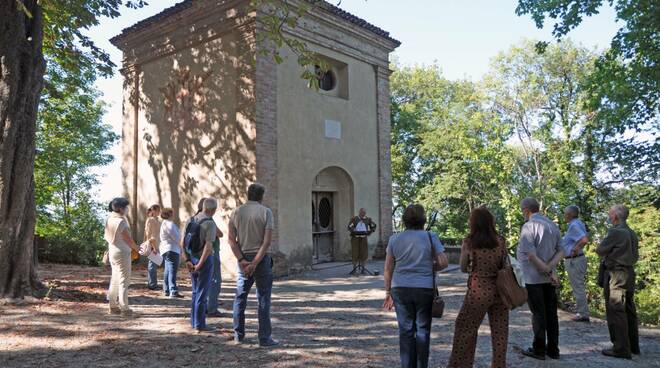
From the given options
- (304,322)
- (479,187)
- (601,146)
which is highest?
(601,146)

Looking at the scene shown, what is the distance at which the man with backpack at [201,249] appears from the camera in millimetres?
5918

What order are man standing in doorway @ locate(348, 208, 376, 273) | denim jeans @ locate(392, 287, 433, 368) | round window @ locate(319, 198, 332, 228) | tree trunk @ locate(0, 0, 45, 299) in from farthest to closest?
round window @ locate(319, 198, 332, 228) < man standing in doorway @ locate(348, 208, 376, 273) < tree trunk @ locate(0, 0, 45, 299) < denim jeans @ locate(392, 287, 433, 368)

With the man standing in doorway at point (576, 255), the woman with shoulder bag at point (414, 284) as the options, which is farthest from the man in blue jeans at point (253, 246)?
the man standing in doorway at point (576, 255)

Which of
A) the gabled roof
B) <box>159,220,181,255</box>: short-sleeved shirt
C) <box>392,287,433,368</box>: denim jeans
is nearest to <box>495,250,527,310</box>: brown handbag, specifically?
<box>392,287,433,368</box>: denim jeans

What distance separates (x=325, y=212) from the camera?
14414 millimetres

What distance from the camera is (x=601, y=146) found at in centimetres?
2052

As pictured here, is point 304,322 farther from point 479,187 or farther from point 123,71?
point 479,187

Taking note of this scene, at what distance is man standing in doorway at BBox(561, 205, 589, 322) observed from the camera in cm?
716

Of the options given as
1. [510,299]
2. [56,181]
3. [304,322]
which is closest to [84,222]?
[56,181]

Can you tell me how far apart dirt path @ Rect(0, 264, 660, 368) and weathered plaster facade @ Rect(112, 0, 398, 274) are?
12.7 ft

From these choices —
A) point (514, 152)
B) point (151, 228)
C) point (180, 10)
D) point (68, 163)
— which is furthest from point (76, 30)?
point (514, 152)

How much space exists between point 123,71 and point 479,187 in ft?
54.4

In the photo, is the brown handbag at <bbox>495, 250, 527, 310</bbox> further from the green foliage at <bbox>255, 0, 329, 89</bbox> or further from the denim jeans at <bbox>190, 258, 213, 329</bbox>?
the green foliage at <bbox>255, 0, 329, 89</bbox>

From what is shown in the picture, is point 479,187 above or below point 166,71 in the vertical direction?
below
